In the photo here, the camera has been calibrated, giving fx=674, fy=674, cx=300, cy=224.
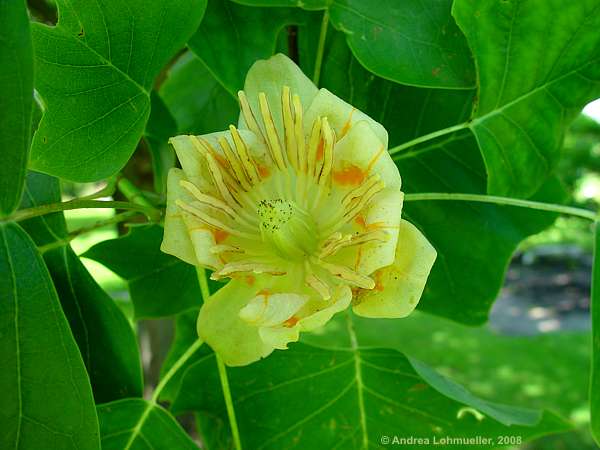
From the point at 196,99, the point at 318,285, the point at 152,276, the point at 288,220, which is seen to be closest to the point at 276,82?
the point at 288,220

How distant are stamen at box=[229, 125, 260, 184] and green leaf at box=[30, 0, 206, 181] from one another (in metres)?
0.19

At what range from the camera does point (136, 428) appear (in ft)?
3.74

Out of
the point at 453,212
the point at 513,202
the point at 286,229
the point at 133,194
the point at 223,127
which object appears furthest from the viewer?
the point at 223,127

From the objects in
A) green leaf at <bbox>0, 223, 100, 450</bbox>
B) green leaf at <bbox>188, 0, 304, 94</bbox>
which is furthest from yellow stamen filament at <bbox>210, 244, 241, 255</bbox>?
green leaf at <bbox>188, 0, 304, 94</bbox>

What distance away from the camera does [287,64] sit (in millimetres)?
969

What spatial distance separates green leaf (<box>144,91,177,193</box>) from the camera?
140 centimetres

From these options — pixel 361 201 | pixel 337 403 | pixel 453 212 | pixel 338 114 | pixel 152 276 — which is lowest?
pixel 337 403

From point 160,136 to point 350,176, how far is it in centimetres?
62

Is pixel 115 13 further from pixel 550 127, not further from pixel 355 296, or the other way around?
pixel 550 127

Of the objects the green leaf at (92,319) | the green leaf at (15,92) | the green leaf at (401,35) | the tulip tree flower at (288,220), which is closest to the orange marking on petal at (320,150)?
the tulip tree flower at (288,220)

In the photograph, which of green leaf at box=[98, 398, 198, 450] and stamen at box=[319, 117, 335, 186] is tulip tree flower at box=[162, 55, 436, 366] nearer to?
stamen at box=[319, 117, 335, 186]

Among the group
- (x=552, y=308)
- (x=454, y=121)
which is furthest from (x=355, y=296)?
(x=552, y=308)

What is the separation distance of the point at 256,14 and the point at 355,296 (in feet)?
1.83

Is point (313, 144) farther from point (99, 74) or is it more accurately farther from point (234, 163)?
point (99, 74)
